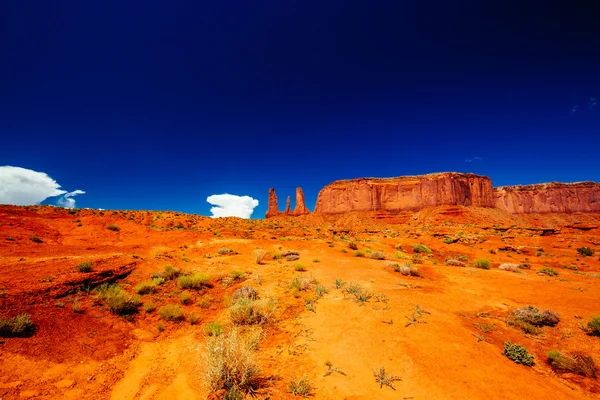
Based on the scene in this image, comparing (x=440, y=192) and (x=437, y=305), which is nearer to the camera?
(x=437, y=305)

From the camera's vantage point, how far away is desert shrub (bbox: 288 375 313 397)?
4207mm

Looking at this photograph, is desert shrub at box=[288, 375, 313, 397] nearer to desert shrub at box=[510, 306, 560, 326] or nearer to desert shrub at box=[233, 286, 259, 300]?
desert shrub at box=[233, 286, 259, 300]

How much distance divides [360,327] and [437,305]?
3.32 metres

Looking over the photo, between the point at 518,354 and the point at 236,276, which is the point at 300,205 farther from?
the point at 518,354

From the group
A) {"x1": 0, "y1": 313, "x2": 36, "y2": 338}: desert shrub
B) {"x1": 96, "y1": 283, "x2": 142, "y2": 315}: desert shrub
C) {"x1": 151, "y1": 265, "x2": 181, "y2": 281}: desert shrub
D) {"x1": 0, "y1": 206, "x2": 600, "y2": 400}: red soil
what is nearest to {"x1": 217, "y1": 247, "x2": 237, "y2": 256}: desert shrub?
{"x1": 0, "y1": 206, "x2": 600, "y2": 400}: red soil

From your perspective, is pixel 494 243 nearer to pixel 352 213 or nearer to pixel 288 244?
pixel 288 244

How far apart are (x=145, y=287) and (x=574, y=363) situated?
1113 cm

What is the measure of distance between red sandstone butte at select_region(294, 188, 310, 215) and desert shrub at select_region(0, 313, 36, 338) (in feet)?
319

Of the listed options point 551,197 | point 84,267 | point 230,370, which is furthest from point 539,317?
point 551,197

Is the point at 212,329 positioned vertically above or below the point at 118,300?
below

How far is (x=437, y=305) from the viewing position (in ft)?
26.9

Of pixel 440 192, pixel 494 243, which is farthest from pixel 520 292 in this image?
pixel 440 192

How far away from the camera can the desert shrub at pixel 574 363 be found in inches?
193

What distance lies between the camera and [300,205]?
10688 centimetres
